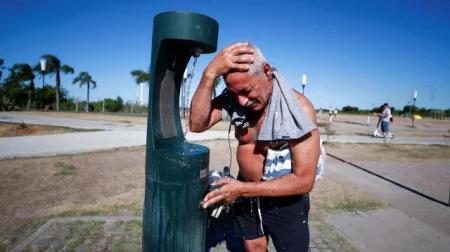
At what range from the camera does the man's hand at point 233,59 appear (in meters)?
1.50

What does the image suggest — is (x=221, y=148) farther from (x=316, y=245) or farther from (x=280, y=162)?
(x=280, y=162)

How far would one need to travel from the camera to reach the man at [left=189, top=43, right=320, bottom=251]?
1.54 metres

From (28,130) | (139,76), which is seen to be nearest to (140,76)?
(139,76)

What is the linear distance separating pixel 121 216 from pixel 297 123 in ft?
9.60

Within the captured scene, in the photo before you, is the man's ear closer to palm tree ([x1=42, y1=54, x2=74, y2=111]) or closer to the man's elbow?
the man's elbow

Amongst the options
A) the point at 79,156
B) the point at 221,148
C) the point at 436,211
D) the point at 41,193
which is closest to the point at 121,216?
the point at 41,193

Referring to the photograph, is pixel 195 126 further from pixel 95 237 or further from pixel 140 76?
pixel 140 76

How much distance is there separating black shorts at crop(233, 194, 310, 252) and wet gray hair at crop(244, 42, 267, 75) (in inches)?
36.0

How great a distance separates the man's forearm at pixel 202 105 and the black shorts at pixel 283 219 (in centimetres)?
64

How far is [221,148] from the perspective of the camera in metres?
9.30

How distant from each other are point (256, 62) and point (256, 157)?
2.28 feet

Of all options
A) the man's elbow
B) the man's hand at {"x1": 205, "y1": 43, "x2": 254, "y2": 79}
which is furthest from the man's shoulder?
the man's elbow

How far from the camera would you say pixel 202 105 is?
179 cm

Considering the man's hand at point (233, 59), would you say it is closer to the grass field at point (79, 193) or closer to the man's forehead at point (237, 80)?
the man's forehead at point (237, 80)
